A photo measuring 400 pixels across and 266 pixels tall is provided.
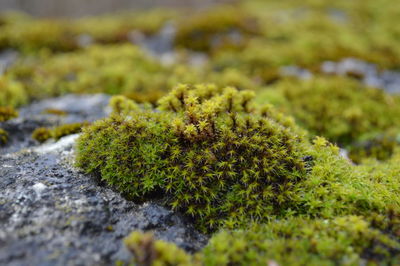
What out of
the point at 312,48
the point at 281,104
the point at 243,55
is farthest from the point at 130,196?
the point at 312,48

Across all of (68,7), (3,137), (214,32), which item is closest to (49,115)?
(3,137)

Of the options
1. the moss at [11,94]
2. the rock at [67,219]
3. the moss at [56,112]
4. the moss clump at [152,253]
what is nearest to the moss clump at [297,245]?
the moss clump at [152,253]

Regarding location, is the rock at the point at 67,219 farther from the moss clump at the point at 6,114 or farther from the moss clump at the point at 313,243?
the moss clump at the point at 6,114

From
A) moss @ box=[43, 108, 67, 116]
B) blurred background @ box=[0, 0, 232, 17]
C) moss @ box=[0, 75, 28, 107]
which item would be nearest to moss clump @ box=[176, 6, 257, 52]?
moss @ box=[0, 75, 28, 107]

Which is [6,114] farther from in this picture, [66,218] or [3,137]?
[66,218]

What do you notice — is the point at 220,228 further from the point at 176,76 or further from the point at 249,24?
the point at 249,24

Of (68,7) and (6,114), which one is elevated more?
(6,114)

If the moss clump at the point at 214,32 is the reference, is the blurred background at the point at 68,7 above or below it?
below

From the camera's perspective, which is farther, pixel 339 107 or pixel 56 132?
pixel 339 107
